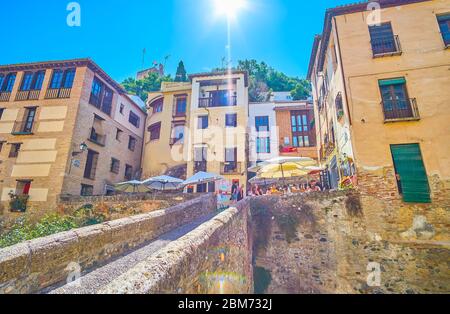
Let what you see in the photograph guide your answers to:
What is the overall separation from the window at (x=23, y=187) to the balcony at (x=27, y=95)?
6.80m

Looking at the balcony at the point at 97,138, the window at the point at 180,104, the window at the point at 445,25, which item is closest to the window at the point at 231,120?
the window at the point at 180,104

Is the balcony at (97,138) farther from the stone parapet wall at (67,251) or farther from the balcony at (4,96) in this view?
the stone parapet wall at (67,251)

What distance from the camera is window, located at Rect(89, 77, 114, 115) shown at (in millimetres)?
18906

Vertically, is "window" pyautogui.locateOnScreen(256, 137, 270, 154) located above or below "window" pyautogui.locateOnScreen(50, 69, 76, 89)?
below

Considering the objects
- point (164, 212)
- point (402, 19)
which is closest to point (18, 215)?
point (164, 212)

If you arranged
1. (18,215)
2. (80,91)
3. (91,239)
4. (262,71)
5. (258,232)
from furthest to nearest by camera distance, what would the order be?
1. (262,71)
2. (80,91)
3. (18,215)
4. (258,232)
5. (91,239)

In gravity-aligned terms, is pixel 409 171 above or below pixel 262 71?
below

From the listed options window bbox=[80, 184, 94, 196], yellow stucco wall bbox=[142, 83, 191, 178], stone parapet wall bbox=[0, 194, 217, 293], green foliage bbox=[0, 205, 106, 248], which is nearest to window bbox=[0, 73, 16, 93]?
window bbox=[80, 184, 94, 196]

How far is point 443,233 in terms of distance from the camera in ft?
27.4

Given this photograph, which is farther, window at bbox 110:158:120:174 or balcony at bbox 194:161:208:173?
balcony at bbox 194:161:208:173

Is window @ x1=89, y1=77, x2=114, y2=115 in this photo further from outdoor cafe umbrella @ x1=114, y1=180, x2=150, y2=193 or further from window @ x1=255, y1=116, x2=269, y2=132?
window @ x1=255, y1=116, x2=269, y2=132

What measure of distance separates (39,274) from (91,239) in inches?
48.2

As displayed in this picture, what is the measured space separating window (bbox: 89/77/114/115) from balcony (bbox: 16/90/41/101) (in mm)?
3925

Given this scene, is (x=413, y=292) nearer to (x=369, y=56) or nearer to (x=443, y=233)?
(x=443, y=233)
